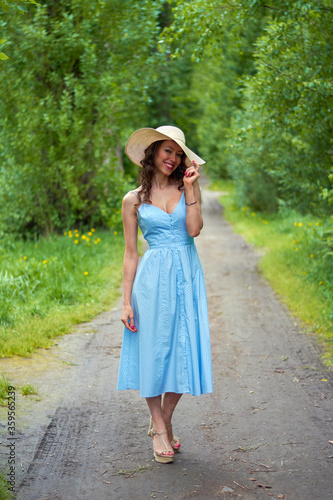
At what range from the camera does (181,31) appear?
7.66 meters

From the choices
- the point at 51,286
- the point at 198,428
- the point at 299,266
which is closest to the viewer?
the point at 198,428

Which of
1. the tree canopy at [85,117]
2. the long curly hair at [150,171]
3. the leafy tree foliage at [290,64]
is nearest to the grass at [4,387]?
the long curly hair at [150,171]

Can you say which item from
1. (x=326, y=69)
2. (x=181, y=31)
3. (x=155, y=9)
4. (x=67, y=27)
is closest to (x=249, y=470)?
(x=326, y=69)

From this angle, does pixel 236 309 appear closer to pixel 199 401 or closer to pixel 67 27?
pixel 199 401

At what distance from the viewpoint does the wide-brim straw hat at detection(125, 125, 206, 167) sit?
3.80 m

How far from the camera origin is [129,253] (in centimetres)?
391

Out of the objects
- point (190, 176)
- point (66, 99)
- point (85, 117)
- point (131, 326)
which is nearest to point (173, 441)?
point (131, 326)

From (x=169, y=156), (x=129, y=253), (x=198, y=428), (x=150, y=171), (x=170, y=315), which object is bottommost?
(x=198, y=428)

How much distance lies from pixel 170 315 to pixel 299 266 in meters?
5.93

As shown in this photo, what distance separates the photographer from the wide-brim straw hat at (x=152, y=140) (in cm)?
380

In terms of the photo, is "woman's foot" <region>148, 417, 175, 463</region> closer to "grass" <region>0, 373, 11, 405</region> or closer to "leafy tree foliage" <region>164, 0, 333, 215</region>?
"grass" <region>0, 373, 11, 405</region>

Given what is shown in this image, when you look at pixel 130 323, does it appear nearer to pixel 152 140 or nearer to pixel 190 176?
pixel 190 176

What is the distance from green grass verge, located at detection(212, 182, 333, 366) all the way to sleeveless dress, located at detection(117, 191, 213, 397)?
2.36 m

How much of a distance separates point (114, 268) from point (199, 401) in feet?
16.0
